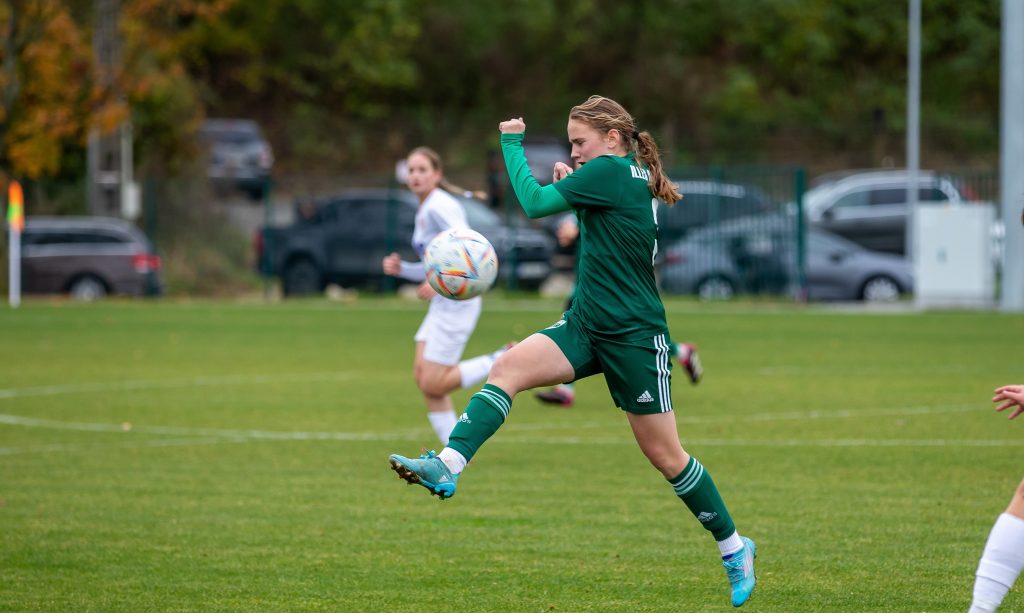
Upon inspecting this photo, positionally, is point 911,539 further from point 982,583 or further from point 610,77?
point 610,77

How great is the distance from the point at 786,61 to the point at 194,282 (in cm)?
2739

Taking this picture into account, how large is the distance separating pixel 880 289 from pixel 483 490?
20.5 m

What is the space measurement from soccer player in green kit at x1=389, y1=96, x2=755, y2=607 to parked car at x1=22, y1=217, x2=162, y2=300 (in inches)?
1005

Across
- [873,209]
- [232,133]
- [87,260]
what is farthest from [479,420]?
[232,133]

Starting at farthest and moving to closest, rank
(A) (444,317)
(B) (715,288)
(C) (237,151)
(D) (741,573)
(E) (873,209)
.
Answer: (C) (237,151) < (E) (873,209) < (B) (715,288) < (A) (444,317) < (D) (741,573)

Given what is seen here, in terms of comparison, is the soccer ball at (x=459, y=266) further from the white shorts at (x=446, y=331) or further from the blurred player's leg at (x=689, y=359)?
the blurred player's leg at (x=689, y=359)

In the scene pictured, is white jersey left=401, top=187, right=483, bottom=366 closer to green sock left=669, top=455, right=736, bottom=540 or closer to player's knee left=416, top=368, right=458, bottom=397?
player's knee left=416, top=368, right=458, bottom=397

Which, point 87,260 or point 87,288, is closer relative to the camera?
point 87,260

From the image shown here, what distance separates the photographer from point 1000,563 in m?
5.49

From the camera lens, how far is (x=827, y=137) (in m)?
47.7

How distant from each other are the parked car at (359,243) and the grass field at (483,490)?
11.5 meters

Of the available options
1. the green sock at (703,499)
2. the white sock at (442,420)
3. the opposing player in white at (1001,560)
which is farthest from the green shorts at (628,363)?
the white sock at (442,420)

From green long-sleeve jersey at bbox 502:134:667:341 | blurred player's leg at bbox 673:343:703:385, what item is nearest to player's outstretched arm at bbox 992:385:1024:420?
green long-sleeve jersey at bbox 502:134:667:341

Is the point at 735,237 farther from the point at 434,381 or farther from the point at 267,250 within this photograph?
the point at 434,381
